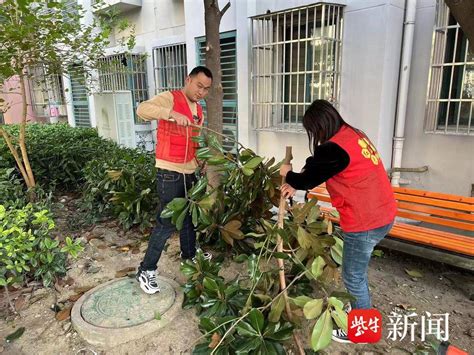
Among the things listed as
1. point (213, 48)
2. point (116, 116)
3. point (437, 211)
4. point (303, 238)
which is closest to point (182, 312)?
point (303, 238)

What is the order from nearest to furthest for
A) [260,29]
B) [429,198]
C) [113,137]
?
[429,198], [260,29], [113,137]

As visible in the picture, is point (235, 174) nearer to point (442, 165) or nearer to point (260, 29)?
point (442, 165)

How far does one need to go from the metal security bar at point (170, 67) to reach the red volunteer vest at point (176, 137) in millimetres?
4423

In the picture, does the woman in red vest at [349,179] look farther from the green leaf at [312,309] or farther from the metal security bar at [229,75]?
the metal security bar at [229,75]

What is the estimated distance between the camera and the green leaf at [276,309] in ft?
6.24

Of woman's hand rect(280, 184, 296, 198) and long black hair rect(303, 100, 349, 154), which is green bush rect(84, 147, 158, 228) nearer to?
woman's hand rect(280, 184, 296, 198)

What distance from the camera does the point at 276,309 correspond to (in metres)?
1.92

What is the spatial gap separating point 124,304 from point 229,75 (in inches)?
160

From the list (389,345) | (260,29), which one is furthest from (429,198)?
(260,29)

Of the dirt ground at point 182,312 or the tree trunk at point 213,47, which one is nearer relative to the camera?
the dirt ground at point 182,312

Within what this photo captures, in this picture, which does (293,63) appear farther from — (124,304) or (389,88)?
(124,304)

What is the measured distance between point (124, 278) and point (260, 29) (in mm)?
3660

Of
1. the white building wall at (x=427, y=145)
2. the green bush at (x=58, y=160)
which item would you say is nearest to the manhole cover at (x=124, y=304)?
the green bush at (x=58, y=160)

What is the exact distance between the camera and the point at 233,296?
2232 millimetres
